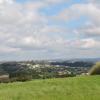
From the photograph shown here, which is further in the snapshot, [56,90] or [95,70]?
[95,70]

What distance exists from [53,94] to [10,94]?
248cm

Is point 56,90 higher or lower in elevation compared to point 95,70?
lower

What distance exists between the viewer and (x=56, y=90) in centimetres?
2455

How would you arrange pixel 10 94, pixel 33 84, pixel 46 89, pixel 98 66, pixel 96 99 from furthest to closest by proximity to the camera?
1. pixel 98 66
2. pixel 33 84
3. pixel 46 89
4. pixel 10 94
5. pixel 96 99

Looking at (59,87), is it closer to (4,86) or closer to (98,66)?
(4,86)

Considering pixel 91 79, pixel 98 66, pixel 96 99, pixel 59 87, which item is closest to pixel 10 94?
pixel 59 87

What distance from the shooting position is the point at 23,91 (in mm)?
24203

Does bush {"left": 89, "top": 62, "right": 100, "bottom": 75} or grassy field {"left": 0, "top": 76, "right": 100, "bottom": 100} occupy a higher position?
bush {"left": 89, "top": 62, "right": 100, "bottom": 75}

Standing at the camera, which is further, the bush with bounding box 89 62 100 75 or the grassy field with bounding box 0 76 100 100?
the bush with bounding box 89 62 100 75

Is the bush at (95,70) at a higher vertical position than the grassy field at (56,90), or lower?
higher

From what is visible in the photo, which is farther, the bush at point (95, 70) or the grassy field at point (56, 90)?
the bush at point (95, 70)

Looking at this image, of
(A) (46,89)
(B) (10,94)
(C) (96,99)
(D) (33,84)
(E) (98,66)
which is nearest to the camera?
(C) (96,99)

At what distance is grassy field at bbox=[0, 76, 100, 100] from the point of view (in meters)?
22.1

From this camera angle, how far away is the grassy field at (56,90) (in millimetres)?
22078
